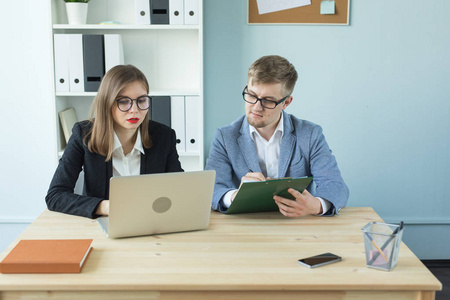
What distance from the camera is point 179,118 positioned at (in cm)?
267

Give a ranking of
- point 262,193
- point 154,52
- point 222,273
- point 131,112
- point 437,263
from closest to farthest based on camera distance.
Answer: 1. point 222,273
2. point 262,193
3. point 131,112
4. point 154,52
5. point 437,263

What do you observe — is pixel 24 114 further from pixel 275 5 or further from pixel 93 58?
pixel 275 5

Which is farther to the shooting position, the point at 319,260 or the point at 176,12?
the point at 176,12

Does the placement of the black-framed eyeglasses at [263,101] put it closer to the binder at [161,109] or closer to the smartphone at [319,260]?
the smartphone at [319,260]

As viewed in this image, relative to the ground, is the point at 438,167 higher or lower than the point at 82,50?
lower

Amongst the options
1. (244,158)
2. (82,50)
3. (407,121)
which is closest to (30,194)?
(82,50)

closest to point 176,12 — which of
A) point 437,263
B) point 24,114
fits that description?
point 24,114

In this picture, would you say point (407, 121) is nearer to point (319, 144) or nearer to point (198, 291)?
point (319, 144)

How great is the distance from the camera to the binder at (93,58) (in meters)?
2.57

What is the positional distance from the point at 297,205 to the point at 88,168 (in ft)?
2.71

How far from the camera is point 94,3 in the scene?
2787 mm

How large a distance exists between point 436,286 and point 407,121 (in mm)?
1976

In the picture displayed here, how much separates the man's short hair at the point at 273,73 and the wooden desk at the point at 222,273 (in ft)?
2.08

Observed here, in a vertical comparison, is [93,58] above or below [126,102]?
above
